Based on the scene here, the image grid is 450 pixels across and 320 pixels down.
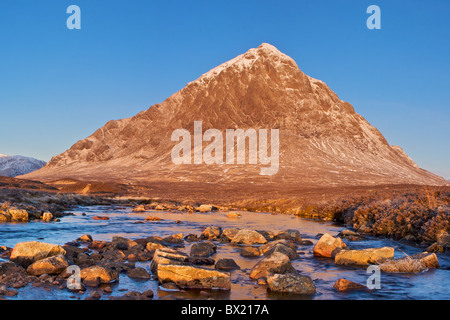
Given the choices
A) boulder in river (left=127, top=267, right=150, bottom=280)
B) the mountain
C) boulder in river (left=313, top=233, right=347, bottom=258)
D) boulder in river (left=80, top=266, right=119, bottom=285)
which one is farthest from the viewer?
the mountain

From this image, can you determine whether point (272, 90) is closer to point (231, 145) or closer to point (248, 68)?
point (248, 68)

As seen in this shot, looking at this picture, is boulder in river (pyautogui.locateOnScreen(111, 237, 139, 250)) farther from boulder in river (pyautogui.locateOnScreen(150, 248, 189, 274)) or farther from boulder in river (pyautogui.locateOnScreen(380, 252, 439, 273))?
boulder in river (pyautogui.locateOnScreen(380, 252, 439, 273))

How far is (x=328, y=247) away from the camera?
1689 cm

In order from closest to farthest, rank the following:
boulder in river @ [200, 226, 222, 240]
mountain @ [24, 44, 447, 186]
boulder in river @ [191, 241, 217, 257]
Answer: boulder in river @ [191, 241, 217, 257]
boulder in river @ [200, 226, 222, 240]
mountain @ [24, 44, 447, 186]

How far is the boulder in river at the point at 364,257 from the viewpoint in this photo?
1493cm

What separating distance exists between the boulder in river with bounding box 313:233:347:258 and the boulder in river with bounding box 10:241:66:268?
412 inches

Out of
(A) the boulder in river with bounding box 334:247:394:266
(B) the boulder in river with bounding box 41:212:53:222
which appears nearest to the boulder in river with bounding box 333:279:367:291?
(A) the boulder in river with bounding box 334:247:394:266

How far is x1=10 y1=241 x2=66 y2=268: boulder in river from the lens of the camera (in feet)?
44.3

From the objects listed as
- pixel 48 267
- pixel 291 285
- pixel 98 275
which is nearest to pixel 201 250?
pixel 98 275

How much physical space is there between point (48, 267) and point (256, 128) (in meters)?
152

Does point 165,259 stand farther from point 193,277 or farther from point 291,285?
point 291,285

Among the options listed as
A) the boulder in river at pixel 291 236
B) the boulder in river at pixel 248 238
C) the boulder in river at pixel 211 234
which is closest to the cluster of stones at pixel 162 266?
the boulder in river at pixel 248 238

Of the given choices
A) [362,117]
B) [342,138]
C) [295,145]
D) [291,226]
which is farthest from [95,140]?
[291,226]

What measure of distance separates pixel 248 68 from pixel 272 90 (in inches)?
768
